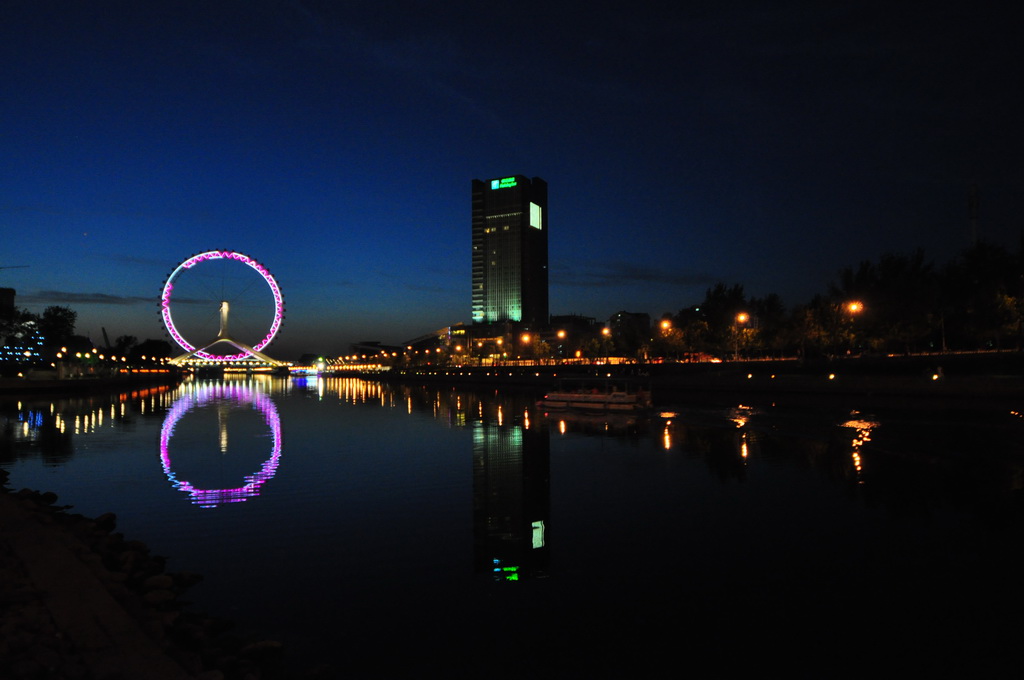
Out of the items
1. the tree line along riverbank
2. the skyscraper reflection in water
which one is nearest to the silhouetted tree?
the tree line along riverbank

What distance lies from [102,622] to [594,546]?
9.54 meters

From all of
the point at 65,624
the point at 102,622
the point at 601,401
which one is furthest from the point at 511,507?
the point at 601,401

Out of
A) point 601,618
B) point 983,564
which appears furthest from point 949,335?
point 601,618

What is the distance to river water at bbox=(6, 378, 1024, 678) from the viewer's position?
10.2 metres

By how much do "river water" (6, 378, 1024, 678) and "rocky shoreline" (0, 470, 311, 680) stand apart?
29.3 inches

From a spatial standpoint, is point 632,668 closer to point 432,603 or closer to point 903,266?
point 432,603

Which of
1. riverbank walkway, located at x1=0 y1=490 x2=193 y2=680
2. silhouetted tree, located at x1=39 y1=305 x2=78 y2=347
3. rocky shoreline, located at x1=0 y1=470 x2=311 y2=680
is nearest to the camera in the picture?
riverbank walkway, located at x1=0 y1=490 x2=193 y2=680

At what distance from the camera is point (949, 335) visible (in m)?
83.7

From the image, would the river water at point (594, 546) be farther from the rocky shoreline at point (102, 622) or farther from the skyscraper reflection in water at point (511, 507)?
the rocky shoreline at point (102, 622)

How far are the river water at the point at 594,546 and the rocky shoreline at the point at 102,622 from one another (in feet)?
2.44

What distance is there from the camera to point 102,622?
8.66 meters

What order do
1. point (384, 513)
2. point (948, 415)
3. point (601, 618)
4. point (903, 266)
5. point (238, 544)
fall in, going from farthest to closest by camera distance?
point (903, 266) < point (948, 415) < point (384, 513) < point (238, 544) < point (601, 618)

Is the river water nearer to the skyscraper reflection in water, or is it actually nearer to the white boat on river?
the skyscraper reflection in water

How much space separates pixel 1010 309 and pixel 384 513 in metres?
74.7
